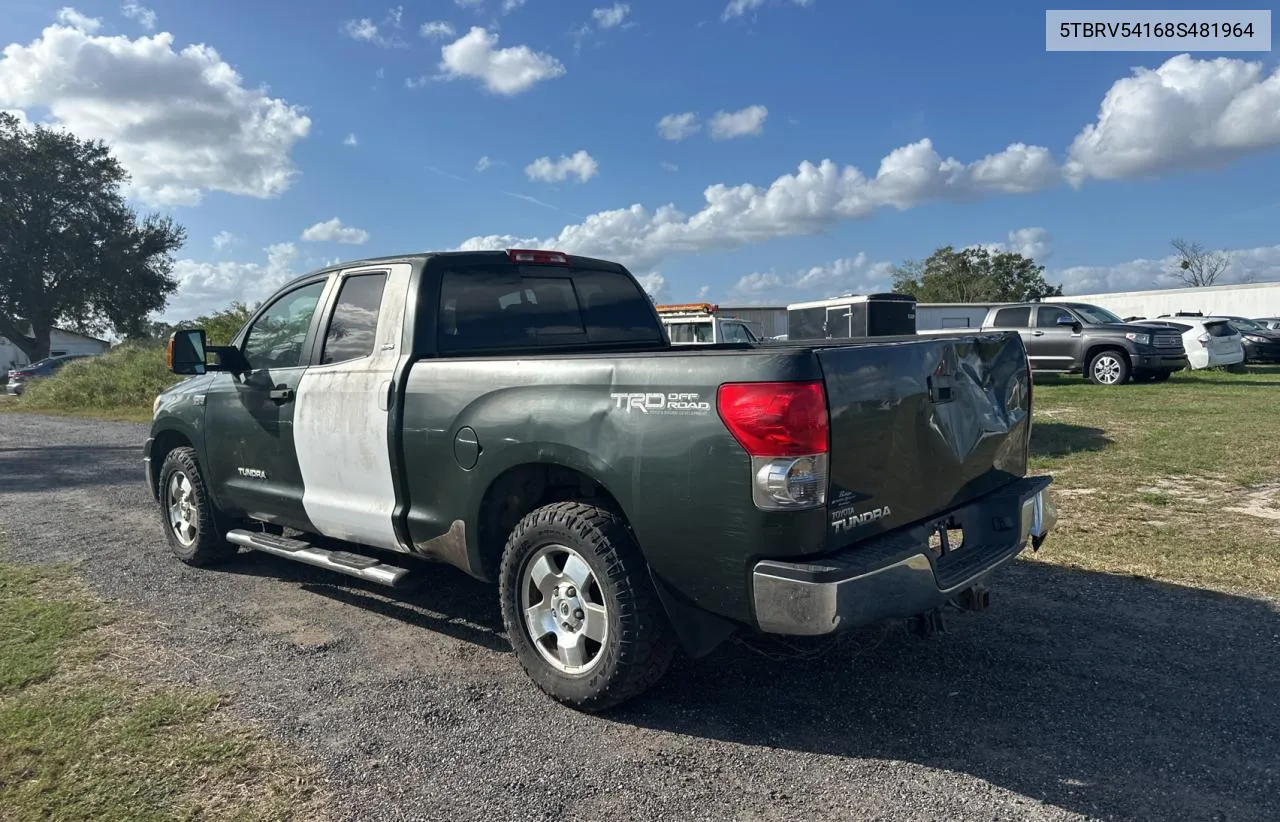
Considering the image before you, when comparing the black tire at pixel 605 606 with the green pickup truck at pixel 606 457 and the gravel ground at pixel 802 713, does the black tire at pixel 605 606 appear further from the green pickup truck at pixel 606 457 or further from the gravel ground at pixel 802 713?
the gravel ground at pixel 802 713

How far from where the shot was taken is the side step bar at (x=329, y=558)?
4301mm

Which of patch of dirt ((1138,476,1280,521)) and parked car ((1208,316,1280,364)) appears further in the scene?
parked car ((1208,316,1280,364))

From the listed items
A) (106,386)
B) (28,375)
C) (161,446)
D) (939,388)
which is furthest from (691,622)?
(28,375)

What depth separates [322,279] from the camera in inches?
197

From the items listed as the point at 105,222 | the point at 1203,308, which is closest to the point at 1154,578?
the point at 1203,308

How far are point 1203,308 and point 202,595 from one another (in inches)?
2013

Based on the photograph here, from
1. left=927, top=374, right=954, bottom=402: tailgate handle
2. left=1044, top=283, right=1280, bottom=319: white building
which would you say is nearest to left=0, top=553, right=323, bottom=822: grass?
left=927, top=374, right=954, bottom=402: tailgate handle

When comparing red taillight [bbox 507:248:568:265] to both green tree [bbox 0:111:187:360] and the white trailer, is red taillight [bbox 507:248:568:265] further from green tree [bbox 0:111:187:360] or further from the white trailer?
green tree [bbox 0:111:187:360]

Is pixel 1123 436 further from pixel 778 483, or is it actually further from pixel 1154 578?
pixel 778 483

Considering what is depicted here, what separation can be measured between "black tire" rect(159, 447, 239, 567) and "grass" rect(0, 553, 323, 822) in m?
1.26

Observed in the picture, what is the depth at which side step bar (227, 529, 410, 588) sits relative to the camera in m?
4.30

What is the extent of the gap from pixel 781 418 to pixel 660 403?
49 centimetres

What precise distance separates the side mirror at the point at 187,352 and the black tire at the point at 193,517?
2.49 feet

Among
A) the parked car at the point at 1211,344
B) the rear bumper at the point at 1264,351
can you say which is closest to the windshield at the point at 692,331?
the parked car at the point at 1211,344
